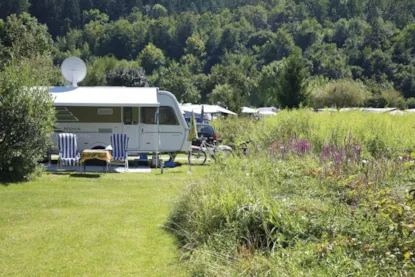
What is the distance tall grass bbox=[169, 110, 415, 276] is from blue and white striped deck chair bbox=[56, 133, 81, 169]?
5751 mm

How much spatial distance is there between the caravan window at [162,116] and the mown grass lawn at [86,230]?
13.5ft

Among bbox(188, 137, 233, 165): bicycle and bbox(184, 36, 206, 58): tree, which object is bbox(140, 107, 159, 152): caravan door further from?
bbox(184, 36, 206, 58): tree

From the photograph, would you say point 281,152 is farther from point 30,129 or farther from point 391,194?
point 30,129

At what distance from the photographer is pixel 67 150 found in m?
12.0

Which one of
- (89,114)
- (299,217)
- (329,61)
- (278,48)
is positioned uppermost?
(278,48)

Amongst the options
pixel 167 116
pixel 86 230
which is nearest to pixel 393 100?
pixel 167 116

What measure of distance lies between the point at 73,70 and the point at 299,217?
1239 centimetres

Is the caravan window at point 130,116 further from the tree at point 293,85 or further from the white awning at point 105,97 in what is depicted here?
the tree at point 293,85

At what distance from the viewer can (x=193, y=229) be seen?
18.1 ft

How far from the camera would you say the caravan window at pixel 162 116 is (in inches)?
550

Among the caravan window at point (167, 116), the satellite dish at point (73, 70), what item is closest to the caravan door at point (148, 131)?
the caravan window at point (167, 116)

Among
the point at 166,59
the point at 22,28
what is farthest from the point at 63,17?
the point at 22,28

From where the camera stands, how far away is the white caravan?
44.1ft

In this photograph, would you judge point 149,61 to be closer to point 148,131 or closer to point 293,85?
point 293,85
